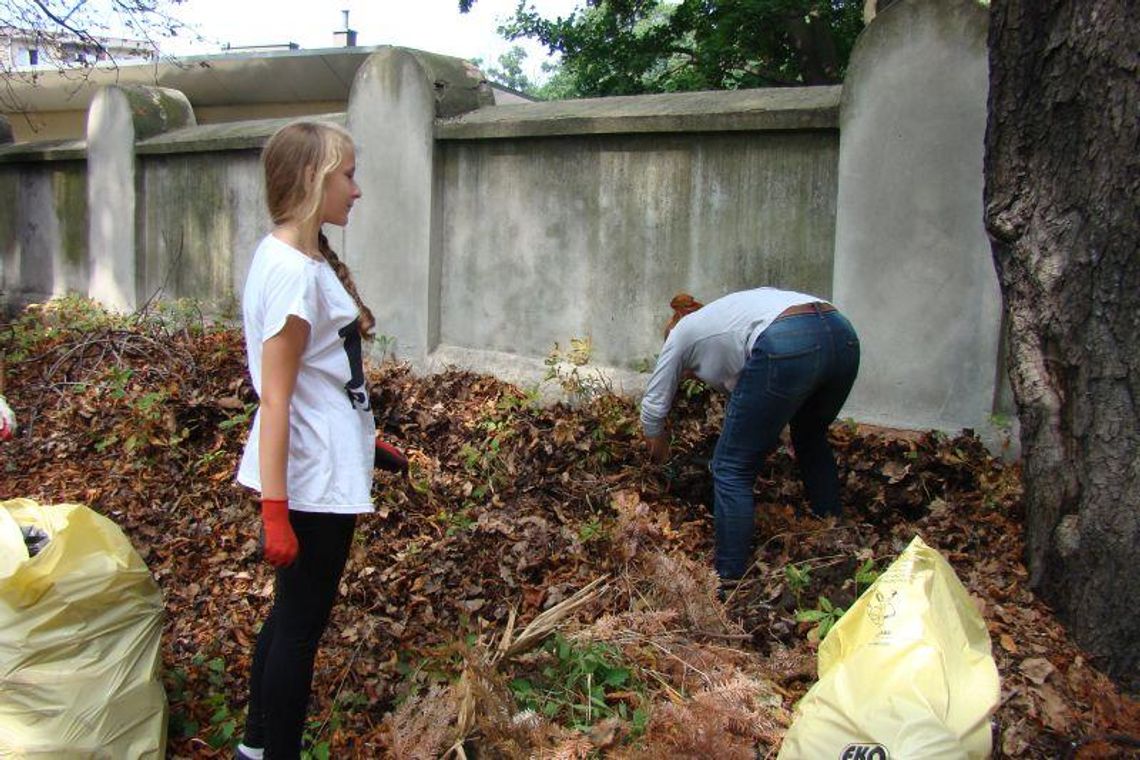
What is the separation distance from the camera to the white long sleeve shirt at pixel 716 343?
382 centimetres

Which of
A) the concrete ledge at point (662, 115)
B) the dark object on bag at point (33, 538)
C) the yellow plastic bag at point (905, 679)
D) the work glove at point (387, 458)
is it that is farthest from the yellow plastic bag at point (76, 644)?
the concrete ledge at point (662, 115)

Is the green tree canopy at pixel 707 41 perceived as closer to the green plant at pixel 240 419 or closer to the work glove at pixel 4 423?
the green plant at pixel 240 419

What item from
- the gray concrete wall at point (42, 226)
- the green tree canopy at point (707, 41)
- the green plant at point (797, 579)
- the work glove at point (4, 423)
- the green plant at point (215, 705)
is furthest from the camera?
the green tree canopy at point (707, 41)

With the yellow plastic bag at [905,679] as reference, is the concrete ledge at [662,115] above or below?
above

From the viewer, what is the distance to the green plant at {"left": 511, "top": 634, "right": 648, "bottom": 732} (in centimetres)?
313

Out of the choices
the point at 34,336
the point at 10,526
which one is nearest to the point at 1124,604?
the point at 10,526

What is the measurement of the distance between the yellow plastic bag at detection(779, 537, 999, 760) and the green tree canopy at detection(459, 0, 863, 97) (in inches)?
394

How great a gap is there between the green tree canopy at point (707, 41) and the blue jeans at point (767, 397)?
8638 millimetres

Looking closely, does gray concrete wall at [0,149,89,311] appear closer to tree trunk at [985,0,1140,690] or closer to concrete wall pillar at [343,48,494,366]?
concrete wall pillar at [343,48,494,366]

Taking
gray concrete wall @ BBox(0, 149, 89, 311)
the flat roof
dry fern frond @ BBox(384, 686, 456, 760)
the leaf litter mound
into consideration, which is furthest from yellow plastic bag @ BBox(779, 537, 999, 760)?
the flat roof

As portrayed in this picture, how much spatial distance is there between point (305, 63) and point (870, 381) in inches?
442

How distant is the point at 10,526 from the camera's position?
3051 millimetres

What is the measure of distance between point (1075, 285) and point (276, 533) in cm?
263

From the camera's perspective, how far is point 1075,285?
132 inches
